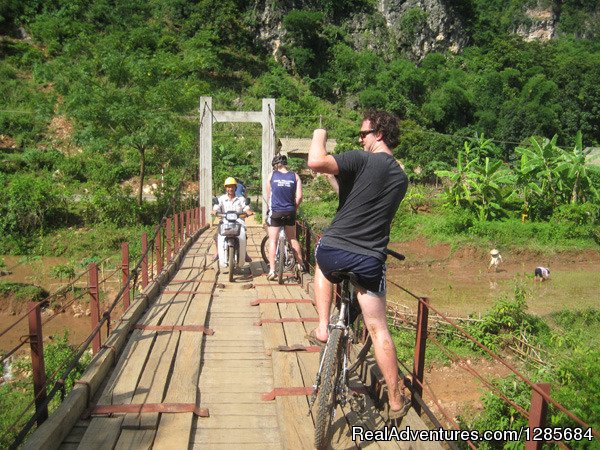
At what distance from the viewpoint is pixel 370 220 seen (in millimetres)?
2480

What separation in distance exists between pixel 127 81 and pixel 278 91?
16.3 metres

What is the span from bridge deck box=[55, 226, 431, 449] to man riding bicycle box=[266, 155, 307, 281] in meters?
0.90

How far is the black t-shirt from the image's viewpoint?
244 cm

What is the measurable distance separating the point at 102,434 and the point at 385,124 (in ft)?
6.19

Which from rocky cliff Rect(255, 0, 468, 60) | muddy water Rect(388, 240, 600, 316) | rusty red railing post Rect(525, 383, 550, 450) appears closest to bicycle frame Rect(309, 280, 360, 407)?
rusty red railing post Rect(525, 383, 550, 450)

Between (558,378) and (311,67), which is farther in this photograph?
(311,67)

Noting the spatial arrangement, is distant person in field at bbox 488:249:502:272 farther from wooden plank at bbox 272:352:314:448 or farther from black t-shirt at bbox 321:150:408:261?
black t-shirt at bbox 321:150:408:261

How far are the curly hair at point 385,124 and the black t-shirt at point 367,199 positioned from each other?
14cm

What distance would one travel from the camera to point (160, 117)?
13523 millimetres

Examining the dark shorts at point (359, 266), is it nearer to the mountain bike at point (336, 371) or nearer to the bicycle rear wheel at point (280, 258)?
the mountain bike at point (336, 371)

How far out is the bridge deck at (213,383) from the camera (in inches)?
99.3

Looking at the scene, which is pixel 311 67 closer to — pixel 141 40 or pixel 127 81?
pixel 141 40

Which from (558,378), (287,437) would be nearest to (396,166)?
(287,437)

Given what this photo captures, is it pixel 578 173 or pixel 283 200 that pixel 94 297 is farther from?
pixel 578 173
